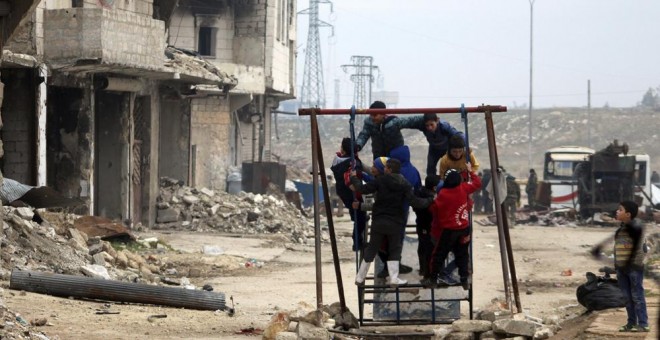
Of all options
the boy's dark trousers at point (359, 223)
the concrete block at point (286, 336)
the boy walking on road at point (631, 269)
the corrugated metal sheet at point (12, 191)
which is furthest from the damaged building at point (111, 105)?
the boy walking on road at point (631, 269)

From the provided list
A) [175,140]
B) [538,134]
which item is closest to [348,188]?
[175,140]

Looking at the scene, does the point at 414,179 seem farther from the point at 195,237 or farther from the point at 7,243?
the point at 195,237

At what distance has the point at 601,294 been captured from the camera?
12852 millimetres

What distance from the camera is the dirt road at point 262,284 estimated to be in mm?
12055

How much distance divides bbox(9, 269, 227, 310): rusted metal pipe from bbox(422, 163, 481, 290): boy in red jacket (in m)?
3.46

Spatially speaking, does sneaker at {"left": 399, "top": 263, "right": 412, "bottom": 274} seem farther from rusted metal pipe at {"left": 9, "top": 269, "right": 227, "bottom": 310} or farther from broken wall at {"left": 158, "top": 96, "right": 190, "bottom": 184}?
broken wall at {"left": 158, "top": 96, "right": 190, "bottom": 184}

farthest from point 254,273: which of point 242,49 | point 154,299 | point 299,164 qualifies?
point 299,164

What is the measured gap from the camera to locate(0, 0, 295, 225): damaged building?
20.9 m

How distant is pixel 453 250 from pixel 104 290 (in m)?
4.15

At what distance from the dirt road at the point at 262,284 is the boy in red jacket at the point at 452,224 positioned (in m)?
0.65

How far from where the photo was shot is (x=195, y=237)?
82.6 ft

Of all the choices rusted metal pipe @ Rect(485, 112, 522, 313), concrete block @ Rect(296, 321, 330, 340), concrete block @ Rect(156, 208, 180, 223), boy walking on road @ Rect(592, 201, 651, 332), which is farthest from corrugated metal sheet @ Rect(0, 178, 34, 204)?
concrete block @ Rect(156, 208, 180, 223)

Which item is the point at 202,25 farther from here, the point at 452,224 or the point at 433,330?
the point at 452,224

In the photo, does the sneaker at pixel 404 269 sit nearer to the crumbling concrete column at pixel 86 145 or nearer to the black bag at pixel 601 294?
the black bag at pixel 601 294
